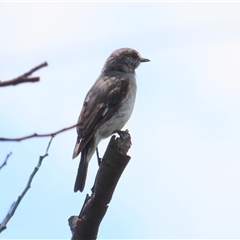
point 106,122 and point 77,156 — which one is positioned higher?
point 106,122

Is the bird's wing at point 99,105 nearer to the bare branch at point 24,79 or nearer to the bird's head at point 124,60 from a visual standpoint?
the bird's head at point 124,60

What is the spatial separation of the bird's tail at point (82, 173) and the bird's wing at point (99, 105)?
149 millimetres

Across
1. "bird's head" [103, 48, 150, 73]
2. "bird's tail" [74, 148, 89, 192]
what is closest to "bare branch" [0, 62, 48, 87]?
"bird's tail" [74, 148, 89, 192]

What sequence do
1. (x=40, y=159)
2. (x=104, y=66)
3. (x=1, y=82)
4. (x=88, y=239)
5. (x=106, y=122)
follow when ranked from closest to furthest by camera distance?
(x=1, y=82) → (x=40, y=159) → (x=88, y=239) → (x=106, y=122) → (x=104, y=66)

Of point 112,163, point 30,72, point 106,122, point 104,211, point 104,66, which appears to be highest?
point 104,66

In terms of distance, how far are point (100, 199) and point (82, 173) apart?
2768 millimetres

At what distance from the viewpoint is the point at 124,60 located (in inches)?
356

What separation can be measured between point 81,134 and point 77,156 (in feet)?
1.29

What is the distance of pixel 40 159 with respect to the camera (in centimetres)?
273

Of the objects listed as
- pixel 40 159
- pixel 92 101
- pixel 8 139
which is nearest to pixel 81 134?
pixel 92 101

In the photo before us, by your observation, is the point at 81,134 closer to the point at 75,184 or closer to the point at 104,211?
the point at 75,184

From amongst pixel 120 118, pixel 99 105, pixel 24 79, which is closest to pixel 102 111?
pixel 99 105

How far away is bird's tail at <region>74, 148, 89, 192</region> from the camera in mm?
6094

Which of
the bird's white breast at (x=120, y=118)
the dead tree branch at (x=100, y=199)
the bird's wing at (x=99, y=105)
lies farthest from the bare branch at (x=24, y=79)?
Result: the bird's white breast at (x=120, y=118)
